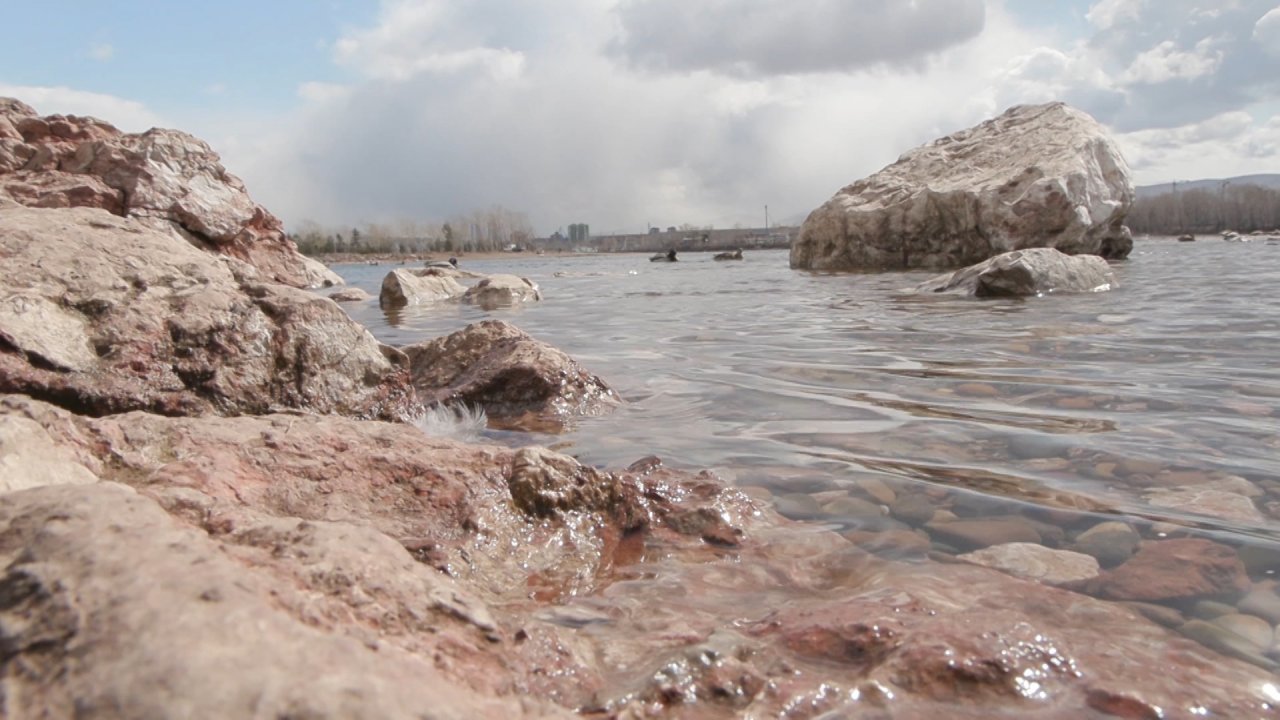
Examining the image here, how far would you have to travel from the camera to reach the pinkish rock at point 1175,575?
1.83 meters

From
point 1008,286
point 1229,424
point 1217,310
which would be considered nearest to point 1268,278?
point 1008,286

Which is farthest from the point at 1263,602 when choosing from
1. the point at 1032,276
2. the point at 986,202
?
the point at 986,202

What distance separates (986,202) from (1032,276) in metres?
8.60

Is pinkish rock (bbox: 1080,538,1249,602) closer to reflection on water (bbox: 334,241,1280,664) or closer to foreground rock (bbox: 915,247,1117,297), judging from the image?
reflection on water (bbox: 334,241,1280,664)

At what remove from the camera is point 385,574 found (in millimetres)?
1332

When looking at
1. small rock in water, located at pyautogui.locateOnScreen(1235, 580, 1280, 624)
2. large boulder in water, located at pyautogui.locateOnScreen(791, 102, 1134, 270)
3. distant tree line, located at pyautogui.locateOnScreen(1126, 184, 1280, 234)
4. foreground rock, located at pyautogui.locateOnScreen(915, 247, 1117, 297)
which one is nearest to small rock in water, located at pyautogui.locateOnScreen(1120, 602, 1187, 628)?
small rock in water, located at pyautogui.locateOnScreen(1235, 580, 1280, 624)

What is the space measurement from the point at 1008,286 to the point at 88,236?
9.30 meters

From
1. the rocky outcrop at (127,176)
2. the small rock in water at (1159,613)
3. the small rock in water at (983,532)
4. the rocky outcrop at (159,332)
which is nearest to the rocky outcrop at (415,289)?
the rocky outcrop at (127,176)

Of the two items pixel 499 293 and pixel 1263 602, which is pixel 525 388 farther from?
pixel 499 293

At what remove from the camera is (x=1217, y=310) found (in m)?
7.28

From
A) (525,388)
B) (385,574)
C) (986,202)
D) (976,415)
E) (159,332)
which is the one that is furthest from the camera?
(986,202)

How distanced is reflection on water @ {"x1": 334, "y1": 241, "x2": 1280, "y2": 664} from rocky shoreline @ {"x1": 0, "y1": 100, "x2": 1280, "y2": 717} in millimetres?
283

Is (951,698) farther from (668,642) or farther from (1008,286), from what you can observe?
(1008,286)

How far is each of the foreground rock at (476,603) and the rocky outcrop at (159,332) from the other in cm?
59
